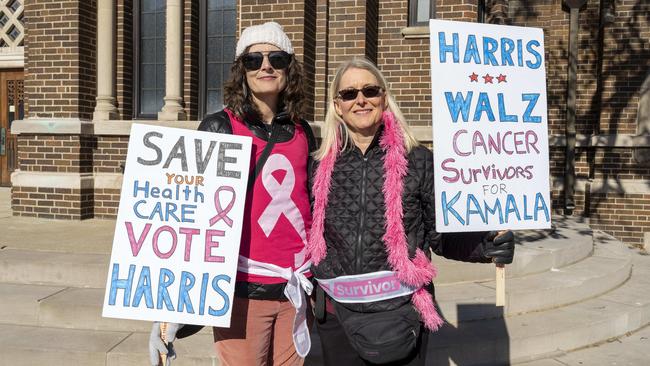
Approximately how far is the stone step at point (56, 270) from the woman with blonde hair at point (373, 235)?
2.93 metres

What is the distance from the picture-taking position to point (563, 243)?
5.68 metres

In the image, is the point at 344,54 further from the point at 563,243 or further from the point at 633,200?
the point at 633,200

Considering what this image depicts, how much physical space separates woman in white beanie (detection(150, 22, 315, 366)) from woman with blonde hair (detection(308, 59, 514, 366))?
0.30 feet

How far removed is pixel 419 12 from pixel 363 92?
18.4 feet

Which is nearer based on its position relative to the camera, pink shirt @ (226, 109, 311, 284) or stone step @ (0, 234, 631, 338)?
pink shirt @ (226, 109, 311, 284)

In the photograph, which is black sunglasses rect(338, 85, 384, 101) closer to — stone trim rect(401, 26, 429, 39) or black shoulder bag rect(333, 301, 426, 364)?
black shoulder bag rect(333, 301, 426, 364)

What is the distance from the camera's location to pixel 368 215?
1.99 meters

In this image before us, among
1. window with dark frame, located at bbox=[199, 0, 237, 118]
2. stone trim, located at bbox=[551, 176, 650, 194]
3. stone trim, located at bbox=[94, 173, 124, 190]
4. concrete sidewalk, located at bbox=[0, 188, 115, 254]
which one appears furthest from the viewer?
stone trim, located at bbox=[551, 176, 650, 194]

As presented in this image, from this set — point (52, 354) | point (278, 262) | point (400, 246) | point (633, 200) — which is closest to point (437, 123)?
point (400, 246)

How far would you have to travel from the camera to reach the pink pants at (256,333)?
2.02 metres

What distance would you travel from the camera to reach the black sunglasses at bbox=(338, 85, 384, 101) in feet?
6.52

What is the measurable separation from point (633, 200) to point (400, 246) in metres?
7.63

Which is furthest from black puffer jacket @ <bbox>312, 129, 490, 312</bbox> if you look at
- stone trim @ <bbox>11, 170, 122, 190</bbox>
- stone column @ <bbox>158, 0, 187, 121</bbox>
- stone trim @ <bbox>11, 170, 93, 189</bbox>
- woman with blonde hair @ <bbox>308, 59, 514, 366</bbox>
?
stone trim @ <bbox>11, 170, 93, 189</bbox>

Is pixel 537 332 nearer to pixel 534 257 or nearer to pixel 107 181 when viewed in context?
pixel 534 257
